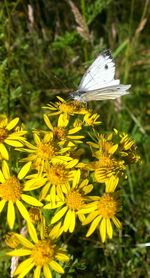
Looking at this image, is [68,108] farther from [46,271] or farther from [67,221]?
[46,271]

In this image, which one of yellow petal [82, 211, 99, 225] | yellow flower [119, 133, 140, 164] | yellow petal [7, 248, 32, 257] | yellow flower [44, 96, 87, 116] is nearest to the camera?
yellow petal [7, 248, 32, 257]

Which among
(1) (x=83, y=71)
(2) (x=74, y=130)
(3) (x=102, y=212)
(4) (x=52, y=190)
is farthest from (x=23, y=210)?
(1) (x=83, y=71)

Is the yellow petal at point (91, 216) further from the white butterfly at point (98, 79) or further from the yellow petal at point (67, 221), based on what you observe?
the white butterfly at point (98, 79)

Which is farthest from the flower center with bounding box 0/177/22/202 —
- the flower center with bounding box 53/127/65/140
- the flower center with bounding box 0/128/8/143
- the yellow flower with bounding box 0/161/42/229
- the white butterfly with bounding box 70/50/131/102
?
the white butterfly with bounding box 70/50/131/102

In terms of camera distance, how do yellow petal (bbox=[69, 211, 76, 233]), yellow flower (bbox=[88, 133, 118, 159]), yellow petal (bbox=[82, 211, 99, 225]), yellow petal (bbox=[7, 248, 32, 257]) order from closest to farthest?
1. yellow petal (bbox=[7, 248, 32, 257])
2. yellow petal (bbox=[69, 211, 76, 233])
3. yellow petal (bbox=[82, 211, 99, 225])
4. yellow flower (bbox=[88, 133, 118, 159])

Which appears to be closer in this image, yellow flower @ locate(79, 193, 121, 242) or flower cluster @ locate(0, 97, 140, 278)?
flower cluster @ locate(0, 97, 140, 278)

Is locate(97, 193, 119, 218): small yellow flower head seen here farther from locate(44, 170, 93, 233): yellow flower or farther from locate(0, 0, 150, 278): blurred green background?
locate(0, 0, 150, 278): blurred green background

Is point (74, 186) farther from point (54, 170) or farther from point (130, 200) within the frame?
point (130, 200)
